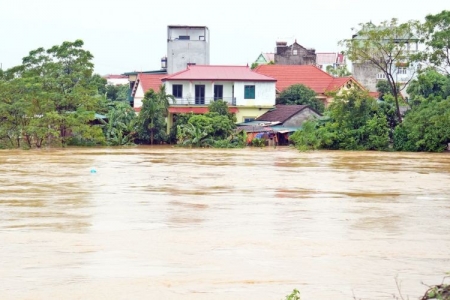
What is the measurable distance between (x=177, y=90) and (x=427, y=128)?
15102mm

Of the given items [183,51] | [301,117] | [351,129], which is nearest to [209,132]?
[301,117]

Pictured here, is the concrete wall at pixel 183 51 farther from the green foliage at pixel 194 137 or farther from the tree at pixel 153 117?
the green foliage at pixel 194 137

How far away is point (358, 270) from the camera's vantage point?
9.96 meters

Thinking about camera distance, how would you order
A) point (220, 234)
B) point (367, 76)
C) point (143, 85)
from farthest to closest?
1. point (367, 76)
2. point (143, 85)
3. point (220, 234)

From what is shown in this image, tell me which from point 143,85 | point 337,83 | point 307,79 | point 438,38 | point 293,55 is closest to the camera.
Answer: point 438,38

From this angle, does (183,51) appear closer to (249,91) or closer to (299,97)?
(299,97)

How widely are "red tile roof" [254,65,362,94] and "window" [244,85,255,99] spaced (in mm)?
5323

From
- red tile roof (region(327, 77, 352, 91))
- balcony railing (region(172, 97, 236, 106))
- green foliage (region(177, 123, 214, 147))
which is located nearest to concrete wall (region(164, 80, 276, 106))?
balcony railing (region(172, 97, 236, 106))

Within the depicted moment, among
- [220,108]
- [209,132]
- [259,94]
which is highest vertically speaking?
[259,94]

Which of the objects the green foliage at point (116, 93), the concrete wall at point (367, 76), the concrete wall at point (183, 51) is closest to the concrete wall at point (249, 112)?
the concrete wall at point (183, 51)

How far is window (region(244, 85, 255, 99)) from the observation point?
1841 inches

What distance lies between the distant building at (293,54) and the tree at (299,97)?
21484 millimetres

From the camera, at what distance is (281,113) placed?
149ft

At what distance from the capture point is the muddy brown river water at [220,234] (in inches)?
361
